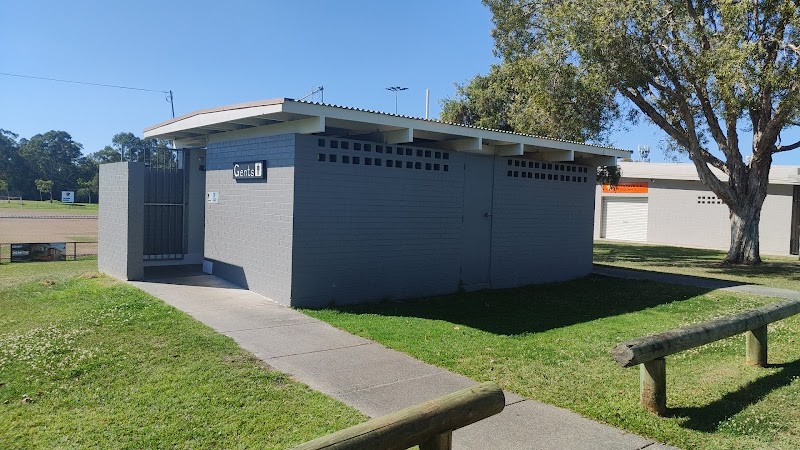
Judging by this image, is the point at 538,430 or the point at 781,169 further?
the point at 781,169

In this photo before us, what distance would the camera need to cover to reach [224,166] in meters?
11.0

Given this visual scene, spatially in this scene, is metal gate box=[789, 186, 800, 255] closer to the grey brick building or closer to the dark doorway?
the grey brick building

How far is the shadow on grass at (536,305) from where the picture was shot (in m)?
9.16

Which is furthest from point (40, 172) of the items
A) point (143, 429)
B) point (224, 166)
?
point (143, 429)

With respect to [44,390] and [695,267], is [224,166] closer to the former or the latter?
[44,390]

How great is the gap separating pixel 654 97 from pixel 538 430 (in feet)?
54.3

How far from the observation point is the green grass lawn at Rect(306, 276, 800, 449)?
4988 millimetres

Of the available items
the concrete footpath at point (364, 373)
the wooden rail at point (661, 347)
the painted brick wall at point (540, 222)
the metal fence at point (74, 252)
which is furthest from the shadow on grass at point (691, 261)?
the metal fence at point (74, 252)

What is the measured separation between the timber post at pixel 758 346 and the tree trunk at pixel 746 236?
1480 cm

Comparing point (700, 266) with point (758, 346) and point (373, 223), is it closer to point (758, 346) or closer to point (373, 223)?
point (373, 223)

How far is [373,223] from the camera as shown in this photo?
A: 33.1 feet

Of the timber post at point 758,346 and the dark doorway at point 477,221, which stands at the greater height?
the dark doorway at point 477,221

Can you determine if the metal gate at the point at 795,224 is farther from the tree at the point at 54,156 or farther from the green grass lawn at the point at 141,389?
the tree at the point at 54,156

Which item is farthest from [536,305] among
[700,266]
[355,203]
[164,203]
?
[700,266]
